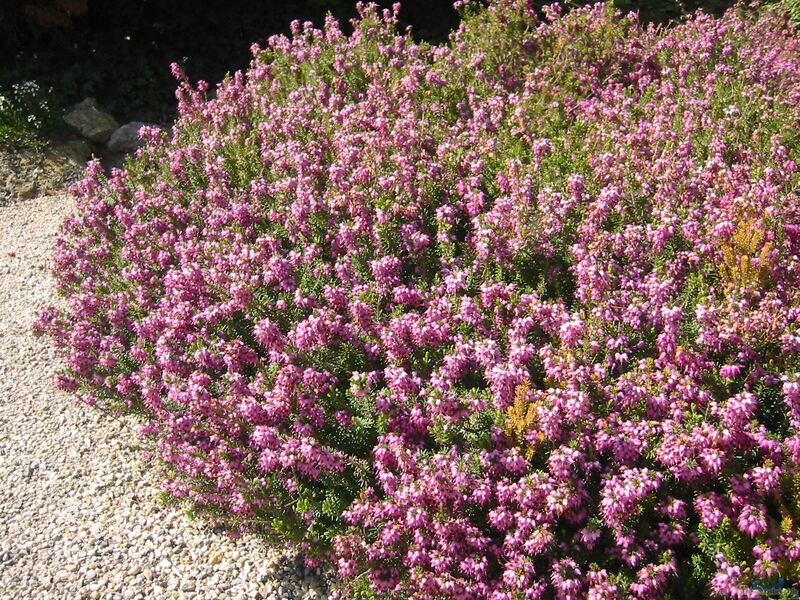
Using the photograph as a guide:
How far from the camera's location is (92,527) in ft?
13.8

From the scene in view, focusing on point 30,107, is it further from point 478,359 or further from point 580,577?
point 580,577

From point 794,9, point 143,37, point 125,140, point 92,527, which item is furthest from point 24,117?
point 794,9

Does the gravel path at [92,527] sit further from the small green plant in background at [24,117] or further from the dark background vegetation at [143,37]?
the dark background vegetation at [143,37]

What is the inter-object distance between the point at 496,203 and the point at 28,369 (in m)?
4.15

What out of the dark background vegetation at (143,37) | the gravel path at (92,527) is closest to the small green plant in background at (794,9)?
the dark background vegetation at (143,37)

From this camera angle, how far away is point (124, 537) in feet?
13.5

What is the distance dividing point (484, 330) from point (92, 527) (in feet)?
8.80

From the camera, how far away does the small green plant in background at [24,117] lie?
9.34m

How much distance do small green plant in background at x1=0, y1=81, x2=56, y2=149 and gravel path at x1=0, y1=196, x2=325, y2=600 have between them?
15.8 feet

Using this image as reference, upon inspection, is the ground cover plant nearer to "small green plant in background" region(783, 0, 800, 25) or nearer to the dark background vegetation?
"small green plant in background" region(783, 0, 800, 25)

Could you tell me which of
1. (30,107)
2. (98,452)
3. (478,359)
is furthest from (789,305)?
(30,107)

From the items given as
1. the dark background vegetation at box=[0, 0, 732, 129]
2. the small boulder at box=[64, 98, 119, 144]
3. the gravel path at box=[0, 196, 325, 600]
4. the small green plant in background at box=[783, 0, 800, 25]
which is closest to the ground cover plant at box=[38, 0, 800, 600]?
the gravel path at box=[0, 196, 325, 600]

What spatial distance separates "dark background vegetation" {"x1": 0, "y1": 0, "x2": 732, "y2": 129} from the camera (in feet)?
34.4

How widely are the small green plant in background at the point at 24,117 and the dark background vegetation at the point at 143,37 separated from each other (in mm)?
277
